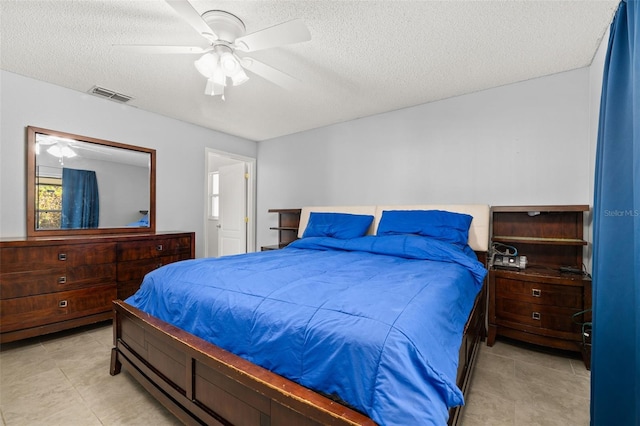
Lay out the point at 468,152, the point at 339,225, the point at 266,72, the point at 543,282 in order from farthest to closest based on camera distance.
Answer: the point at 339,225 → the point at 468,152 → the point at 543,282 → the point at 266,72

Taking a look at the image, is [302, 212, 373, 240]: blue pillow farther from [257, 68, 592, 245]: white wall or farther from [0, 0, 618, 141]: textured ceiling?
[0, 0, 618, 141]: textured ceiling

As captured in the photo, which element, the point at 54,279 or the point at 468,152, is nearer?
the point at 54,279

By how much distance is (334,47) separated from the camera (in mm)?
2217

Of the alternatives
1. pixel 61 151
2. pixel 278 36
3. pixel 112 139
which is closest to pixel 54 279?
pixel 61 151

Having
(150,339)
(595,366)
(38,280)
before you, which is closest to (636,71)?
(595,366)

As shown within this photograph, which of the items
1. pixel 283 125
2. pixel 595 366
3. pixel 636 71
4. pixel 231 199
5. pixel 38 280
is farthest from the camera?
pixel 231 199

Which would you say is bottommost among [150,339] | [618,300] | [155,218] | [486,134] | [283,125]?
[150,339]

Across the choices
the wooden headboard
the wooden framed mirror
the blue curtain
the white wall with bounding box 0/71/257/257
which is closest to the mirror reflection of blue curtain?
the wooden framed mirror

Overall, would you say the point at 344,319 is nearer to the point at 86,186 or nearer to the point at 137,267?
the point at 137,267

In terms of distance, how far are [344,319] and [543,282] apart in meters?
2.10

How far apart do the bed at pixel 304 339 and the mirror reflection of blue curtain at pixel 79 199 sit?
171 cm

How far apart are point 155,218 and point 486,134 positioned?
4.02 meters

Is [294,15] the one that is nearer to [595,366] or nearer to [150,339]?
[150,339]

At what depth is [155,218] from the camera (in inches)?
144
